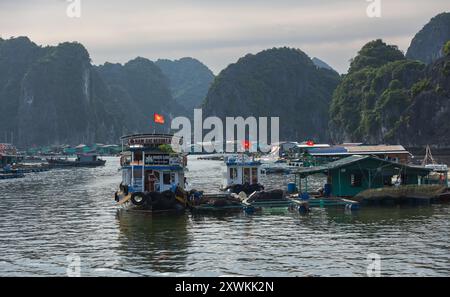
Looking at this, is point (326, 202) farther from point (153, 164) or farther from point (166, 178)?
point (153, 164)

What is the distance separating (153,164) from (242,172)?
14780mm

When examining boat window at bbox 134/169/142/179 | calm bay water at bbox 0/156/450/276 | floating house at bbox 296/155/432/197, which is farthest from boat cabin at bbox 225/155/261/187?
boat window at bbox 134/169/142/179

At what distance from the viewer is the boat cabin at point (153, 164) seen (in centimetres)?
4691

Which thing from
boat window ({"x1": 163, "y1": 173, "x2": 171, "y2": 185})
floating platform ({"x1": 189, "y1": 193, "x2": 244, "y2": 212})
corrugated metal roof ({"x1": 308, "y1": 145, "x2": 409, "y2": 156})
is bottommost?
floating platform ({"x1": 189, "y1": 193, "x2": 244, "y2": 212})

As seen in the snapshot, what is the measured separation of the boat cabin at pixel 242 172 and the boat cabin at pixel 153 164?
11.3 meters

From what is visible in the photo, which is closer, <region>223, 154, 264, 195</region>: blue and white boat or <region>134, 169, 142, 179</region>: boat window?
<region>134, 169, 142, 179</region>: boat window

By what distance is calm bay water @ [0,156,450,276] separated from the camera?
2638cm

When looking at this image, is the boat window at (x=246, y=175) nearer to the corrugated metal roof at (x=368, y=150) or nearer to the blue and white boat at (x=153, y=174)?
the blue and white boat at (x=153, y=174)

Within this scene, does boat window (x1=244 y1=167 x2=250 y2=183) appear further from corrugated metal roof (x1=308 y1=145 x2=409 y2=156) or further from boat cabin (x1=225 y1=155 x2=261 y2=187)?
corrugated metal roof (x1=308 y1=145 x2=409 y2=156)

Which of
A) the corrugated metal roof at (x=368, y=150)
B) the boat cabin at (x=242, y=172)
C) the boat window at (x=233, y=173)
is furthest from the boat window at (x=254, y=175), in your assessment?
the corrugated metal roof at (x=368, y=150)

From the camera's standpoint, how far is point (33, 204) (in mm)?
61000

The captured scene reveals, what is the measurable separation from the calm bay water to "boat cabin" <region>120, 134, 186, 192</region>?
2.96 metres

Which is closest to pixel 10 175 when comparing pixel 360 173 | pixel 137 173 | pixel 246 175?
pixel 246 175

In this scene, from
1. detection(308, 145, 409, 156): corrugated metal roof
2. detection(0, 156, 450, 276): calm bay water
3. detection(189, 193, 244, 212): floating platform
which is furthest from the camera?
detection(308, 145, 409, 156): corrugated metal roof
